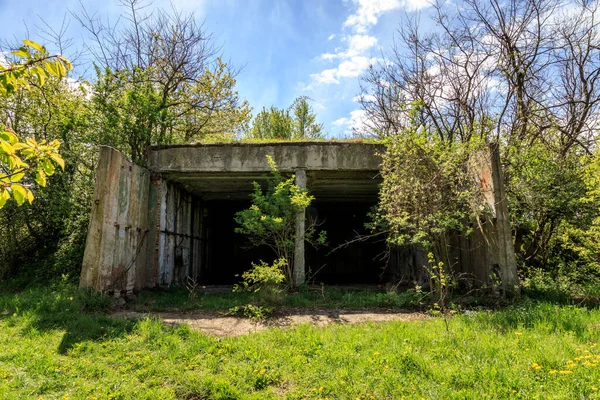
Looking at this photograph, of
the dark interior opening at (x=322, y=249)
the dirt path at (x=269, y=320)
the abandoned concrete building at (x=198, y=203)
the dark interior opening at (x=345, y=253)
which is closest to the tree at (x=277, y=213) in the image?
the abandoned concrete building at (x=198, y=203)

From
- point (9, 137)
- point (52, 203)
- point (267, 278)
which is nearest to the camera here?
point (9, 137)

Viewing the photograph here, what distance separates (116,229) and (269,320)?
4027 millimetres

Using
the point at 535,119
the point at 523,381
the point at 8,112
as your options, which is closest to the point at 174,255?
the point at 8,112

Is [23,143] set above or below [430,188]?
below

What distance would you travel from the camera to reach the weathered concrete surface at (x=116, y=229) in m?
7.30

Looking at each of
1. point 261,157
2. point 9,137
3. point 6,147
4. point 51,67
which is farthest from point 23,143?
point 261,157

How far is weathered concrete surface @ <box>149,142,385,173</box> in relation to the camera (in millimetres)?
9648

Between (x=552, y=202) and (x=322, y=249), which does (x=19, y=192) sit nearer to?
(x=552, y=202)

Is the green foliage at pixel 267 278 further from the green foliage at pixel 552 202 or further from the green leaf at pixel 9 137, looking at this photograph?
the green foliage at pixel 552 202

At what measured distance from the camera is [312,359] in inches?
185

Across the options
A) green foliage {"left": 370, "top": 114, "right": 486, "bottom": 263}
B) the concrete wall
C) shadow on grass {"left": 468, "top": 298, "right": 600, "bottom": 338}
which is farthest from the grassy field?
the concrete wall

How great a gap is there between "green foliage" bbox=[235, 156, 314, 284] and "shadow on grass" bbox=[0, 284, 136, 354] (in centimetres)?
332

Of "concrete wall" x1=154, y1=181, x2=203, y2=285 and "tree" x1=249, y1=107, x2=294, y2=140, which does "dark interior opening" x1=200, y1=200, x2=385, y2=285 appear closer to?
"concrete wall" x1=154, y1=181, x2=203, y2=285

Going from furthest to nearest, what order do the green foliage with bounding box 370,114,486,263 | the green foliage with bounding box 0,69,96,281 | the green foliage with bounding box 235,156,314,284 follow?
1. the green foliage with bounding box 0,69,96,281
2. the green foliage with bounding box 235,156,314,284
3. the green foliage with bounding box 370,114,486,263
